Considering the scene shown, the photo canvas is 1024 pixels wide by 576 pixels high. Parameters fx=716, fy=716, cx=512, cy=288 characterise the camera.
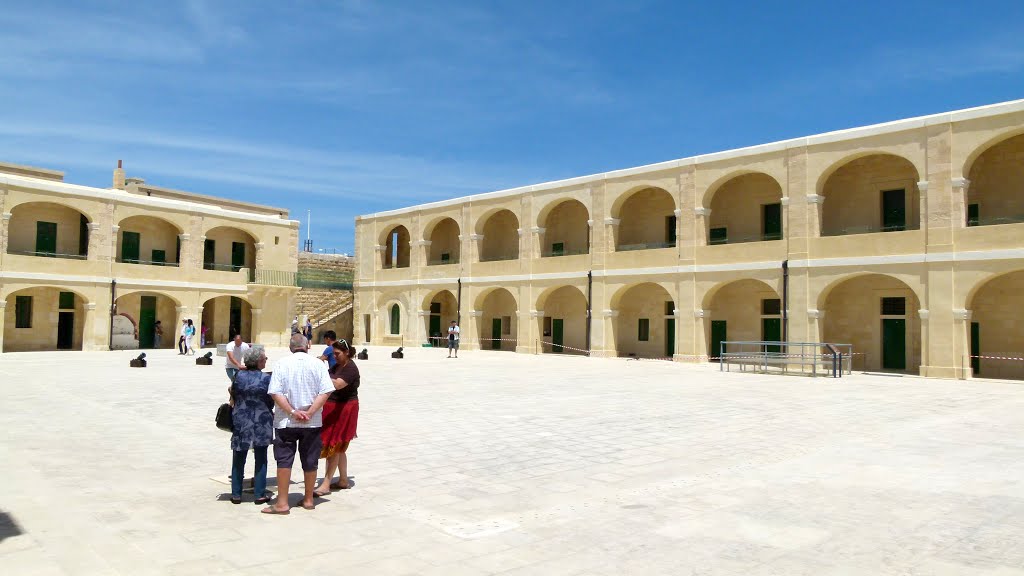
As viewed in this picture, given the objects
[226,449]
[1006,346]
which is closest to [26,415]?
[226,449]

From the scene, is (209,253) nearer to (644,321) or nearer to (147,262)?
(147,262)

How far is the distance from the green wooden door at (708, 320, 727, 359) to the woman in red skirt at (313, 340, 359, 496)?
2469cm

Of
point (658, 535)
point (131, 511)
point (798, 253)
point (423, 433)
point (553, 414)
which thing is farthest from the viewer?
point (798, 253)

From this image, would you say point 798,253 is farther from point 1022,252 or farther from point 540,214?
point 540,214

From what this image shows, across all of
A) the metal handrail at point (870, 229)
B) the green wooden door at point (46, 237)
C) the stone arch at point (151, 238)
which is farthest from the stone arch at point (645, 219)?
the green wooden door at point (46, 237)

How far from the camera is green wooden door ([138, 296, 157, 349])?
33656mm

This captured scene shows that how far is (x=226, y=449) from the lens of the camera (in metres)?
8.88

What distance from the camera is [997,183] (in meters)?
23.0

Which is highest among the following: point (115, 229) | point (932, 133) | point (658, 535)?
point (932, 133)

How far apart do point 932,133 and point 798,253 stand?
17.9 ft

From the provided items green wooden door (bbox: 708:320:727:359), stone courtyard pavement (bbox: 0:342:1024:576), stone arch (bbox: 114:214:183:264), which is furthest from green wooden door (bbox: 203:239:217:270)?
green wooden door (bbox: 708:320:727:359)

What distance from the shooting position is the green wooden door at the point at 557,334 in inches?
1384

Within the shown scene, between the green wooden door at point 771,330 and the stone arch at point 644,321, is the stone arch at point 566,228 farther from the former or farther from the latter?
the green wooden door at point 771,330

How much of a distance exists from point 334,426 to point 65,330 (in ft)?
99.7
